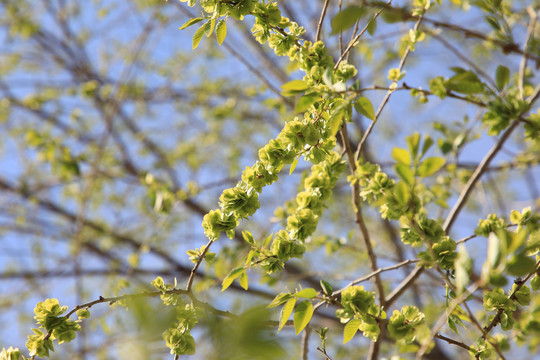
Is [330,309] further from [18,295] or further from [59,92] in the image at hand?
[59,92]

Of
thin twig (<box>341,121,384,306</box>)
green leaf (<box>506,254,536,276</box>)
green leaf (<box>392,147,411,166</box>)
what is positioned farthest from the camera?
thin twig (<box>341,121,384,306</box>)

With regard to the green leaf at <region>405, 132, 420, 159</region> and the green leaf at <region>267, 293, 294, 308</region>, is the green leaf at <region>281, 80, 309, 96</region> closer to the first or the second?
the green leaf at <region>405, 132, 420, 159</region>

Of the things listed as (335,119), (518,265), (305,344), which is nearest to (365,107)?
(335,119)

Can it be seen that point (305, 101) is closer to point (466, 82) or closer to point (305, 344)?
point (466, 82)

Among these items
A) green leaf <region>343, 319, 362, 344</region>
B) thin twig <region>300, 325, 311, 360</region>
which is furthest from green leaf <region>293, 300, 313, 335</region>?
thin twig <region>300, 325, 311, 360</region>

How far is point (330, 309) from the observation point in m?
3.30

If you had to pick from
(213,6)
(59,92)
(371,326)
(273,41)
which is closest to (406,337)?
(371,326)

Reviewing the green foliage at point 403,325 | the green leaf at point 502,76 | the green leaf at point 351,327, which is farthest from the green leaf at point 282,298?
the green leaf at point 502,76

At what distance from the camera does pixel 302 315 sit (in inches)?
38.2

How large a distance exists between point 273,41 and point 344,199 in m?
3.75

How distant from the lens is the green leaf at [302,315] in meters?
0.96

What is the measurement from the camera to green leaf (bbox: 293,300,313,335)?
962 millimetres

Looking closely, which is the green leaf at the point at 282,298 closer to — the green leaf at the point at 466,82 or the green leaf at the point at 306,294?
the green leaf at the point at 306,294

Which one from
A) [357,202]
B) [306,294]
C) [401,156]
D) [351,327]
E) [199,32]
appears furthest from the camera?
[357,202]
